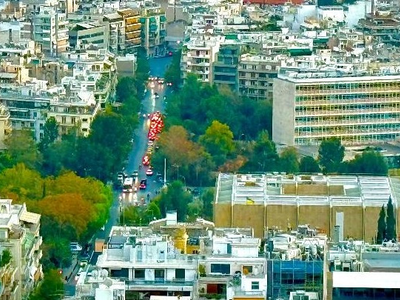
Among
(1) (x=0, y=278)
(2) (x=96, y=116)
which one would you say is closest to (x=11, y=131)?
(2) (x=96, y=116)

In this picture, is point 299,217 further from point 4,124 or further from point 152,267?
point 4,124

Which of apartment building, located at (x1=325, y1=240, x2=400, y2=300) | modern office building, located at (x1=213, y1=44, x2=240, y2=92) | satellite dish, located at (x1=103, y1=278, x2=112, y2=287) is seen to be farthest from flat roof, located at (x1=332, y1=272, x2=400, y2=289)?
modern office building, located at (x1=213, y1=44, x2=240, y2=92)

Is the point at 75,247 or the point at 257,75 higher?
the point at 257,75

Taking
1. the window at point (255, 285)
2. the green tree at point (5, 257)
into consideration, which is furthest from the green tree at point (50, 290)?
the window at point (255, 285)

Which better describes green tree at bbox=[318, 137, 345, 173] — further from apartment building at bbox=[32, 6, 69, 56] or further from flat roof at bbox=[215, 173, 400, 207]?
apartment building at bbox=[32, 6, 69, 56]

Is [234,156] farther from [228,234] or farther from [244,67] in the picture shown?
[228,234]

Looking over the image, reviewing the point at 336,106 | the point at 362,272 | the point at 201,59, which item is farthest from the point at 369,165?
the point at 362,272
